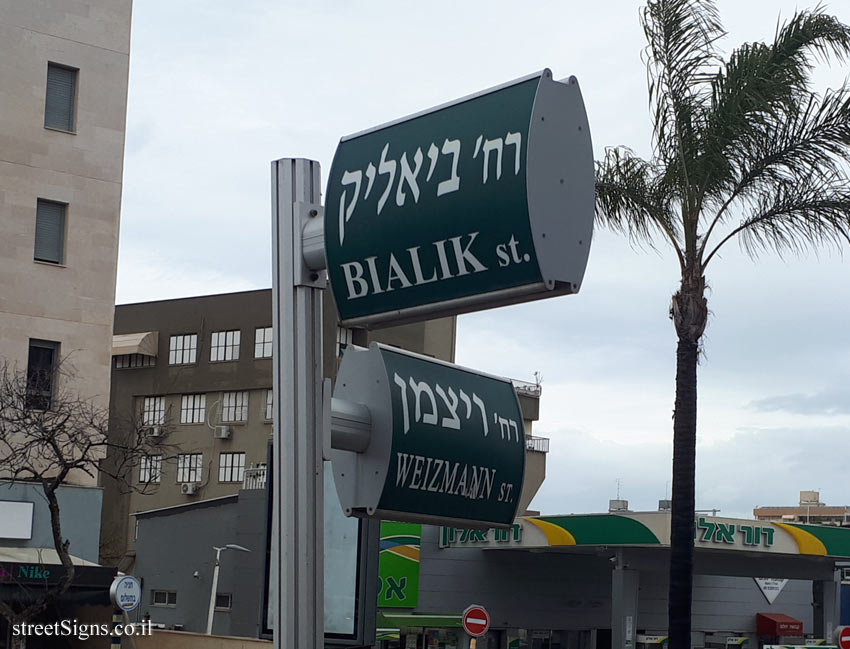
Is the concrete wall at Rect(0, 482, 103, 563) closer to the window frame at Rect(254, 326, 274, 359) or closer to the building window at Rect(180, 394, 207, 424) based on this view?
the window frame at Rect(254, 326, 274, 359)

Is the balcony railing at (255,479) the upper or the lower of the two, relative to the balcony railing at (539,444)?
lower

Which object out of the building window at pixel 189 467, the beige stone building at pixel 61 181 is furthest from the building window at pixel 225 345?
the beige stone building at pixel 61 181

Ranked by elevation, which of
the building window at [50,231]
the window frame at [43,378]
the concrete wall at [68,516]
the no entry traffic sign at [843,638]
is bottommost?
the no entry traffic sign at [843,638]

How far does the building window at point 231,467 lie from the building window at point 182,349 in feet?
14.5

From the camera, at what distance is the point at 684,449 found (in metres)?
17.1

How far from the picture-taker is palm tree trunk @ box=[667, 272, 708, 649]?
1680cm

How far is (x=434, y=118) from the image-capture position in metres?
3.48

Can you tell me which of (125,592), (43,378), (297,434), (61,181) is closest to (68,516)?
(43,378)

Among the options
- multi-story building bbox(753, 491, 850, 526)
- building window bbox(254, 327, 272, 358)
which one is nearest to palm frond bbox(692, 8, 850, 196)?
building window bbox(254, 327, 272, 358)

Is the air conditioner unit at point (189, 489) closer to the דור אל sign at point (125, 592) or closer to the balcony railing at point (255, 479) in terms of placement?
the balcony railing at point (255, 479)

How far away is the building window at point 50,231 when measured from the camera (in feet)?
93.7

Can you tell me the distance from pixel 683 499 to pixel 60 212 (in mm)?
17444

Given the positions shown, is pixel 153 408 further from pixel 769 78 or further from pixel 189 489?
pixel 769 78

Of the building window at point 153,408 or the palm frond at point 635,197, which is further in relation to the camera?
the building window at point 153,408
